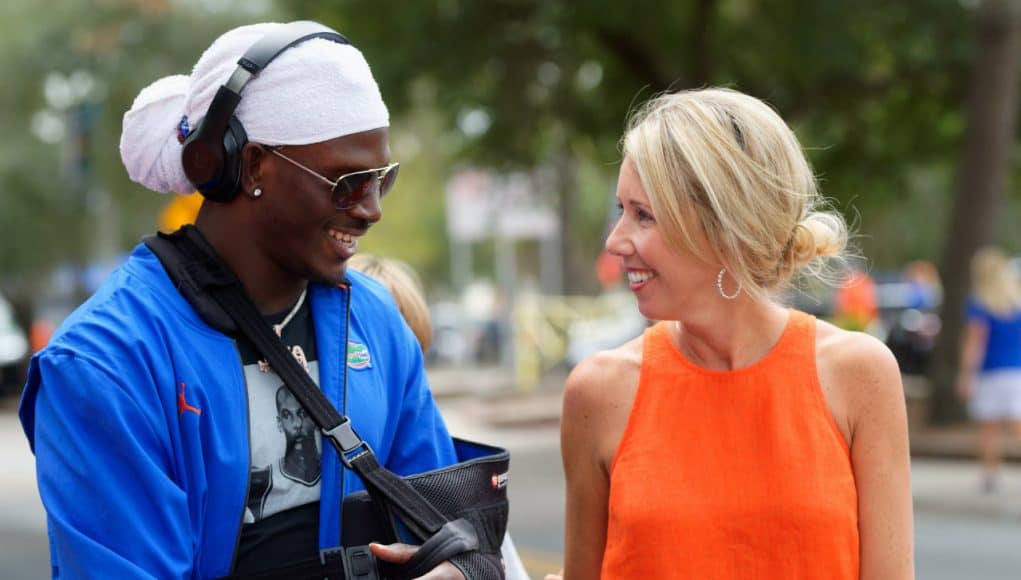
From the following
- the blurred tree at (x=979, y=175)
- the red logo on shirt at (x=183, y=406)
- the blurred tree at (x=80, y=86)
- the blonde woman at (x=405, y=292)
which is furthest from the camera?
the blurred tree at (x=80, y=86)

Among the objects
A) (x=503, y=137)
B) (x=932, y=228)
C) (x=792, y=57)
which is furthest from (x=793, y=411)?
(x=932, y=228)

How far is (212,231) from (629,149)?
79 centimetres

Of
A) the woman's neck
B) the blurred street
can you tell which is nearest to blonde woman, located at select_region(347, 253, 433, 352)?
the woman's neck

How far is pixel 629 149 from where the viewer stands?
2.78 m

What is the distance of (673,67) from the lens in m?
17.8

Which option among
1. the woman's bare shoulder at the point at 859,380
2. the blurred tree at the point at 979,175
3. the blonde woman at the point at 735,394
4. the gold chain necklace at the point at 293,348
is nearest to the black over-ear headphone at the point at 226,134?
the gold chain necklace at the point at 293,348

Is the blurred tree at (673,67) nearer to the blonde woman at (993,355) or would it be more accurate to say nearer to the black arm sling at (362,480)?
the blonde woman at (993,355)

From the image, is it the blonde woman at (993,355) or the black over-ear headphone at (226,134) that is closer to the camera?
the black over-ear headphone at (226,134)

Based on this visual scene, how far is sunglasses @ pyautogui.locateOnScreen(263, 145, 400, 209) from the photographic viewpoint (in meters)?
2.51

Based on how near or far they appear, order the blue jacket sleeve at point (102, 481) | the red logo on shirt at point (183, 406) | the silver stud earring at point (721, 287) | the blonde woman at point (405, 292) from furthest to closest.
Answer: the blonde woman at point (405, 292) → the silver stud earring at point (721, 287) → the red logo on shirt at point (183, 406) → the blue jacket sleeve at point (102, 481)

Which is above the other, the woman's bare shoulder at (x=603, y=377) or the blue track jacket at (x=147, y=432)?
the blue track jacket at (x=147, y=432)

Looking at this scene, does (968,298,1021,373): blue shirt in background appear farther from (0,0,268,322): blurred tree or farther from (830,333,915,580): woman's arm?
(0,0,268,322): blurred tree

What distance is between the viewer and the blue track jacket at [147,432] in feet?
7.41

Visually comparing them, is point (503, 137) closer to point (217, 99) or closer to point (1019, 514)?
point (1019, 514)
